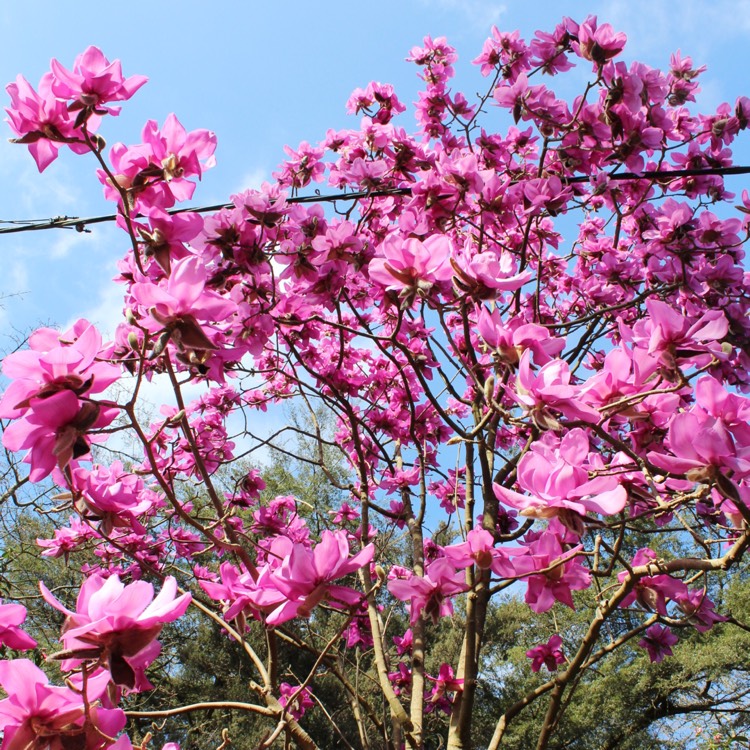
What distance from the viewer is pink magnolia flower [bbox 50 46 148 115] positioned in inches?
42.8

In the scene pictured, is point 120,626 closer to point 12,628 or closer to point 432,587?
point 12,628

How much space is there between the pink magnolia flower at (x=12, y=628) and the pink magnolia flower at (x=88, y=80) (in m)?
0.82

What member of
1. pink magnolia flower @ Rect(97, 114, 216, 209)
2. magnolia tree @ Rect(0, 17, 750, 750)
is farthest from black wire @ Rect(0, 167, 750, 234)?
pink magnolia flower @ Rect(97, 114, 216, 209)

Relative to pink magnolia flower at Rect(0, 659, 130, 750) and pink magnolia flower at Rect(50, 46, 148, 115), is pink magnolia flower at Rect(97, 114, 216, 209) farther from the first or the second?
pink magnolia flower at Rect(0, 659, 130, 750)

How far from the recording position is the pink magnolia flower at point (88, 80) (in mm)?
1087

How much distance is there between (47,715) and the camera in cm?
71

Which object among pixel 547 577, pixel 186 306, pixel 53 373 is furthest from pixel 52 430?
pixel 547 577

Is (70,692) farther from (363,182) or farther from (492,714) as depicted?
(492,714)

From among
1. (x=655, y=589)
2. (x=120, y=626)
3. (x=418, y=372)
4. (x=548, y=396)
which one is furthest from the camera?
(x=418, y=372)

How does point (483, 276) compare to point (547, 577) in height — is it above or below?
above

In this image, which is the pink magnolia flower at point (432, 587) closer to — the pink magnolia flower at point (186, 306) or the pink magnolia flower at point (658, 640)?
the pink magnolia flower at point (186, 306)

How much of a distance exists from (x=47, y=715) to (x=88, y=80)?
0.99 metres

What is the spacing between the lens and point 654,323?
1.02 m

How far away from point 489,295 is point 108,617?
0.77 m
